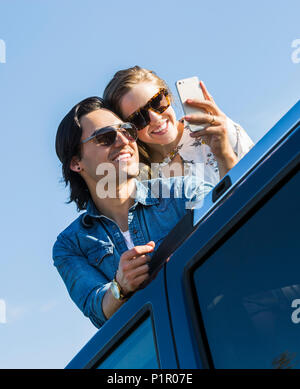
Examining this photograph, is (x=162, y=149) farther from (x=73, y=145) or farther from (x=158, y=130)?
(x=73, y=145)

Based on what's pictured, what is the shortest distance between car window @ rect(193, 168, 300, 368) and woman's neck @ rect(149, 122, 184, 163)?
71.6 inches

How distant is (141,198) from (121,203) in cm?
10

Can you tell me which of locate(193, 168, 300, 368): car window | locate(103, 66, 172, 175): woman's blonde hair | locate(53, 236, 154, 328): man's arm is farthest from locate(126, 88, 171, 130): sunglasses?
locate(193, 168, 300, 368): car window

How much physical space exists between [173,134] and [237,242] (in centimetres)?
186

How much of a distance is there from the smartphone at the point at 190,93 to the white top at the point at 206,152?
0.28 m

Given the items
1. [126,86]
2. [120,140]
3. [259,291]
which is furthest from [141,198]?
[259,291]

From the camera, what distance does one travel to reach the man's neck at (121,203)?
261 centimetres

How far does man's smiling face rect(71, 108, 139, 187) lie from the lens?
262 centimetres

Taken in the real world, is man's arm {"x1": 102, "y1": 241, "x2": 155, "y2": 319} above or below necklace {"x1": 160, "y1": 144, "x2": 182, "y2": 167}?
below

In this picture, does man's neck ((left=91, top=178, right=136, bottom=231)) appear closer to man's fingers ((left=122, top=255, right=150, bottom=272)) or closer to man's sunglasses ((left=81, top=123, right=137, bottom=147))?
man's sunglasses ((left=81, top=123, right=137, bottom=147))

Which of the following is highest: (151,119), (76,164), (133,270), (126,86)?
(126,86)

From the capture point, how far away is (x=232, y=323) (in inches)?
53.2

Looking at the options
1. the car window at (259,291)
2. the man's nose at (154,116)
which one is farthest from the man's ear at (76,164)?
the car window at (259,291)

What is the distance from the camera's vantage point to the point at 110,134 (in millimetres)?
2777
